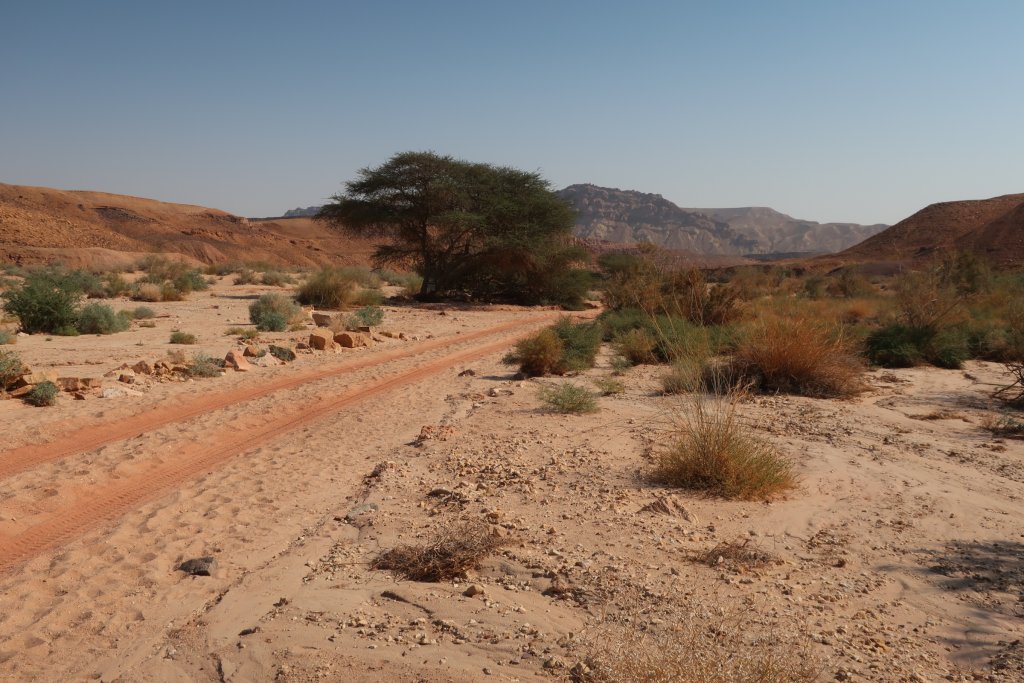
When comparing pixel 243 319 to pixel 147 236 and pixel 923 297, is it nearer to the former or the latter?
pixel 923 297

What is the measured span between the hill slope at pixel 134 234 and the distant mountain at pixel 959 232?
4285cm

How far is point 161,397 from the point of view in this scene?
962cm

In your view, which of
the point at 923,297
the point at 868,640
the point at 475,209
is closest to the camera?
the point at 868,640

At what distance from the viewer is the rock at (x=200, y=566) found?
15.0 ft

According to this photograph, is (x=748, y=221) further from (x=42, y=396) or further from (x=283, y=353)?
(x=42, y=396)

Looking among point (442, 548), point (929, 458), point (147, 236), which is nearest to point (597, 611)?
point (442, 548)

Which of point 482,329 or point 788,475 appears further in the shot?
point 482,329

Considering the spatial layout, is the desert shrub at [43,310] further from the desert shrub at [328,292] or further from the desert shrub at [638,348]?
the desert shrub at [638,348]

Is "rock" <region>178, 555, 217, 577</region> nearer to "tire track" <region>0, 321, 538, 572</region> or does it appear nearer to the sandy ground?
the sandy ground

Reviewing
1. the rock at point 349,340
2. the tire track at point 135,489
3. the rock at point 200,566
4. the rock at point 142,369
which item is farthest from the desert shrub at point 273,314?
the rock at point 200,566

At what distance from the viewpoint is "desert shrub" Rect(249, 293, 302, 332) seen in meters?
17.5

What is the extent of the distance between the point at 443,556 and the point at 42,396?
273 inches

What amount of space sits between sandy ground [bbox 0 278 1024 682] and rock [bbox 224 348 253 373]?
257 cm

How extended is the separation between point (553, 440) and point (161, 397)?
5.53 meters
